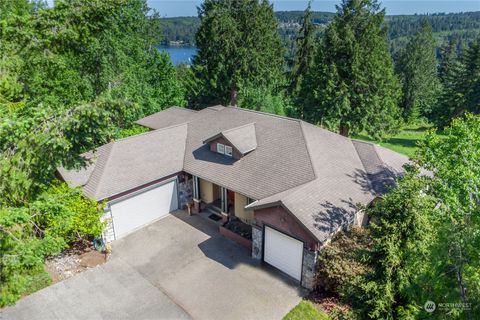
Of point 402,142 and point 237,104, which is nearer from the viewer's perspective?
point 237,104

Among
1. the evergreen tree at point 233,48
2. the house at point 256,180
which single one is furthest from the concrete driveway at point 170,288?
the evergreen tree at point 233,48

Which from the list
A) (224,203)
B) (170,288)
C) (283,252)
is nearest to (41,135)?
(170,288)

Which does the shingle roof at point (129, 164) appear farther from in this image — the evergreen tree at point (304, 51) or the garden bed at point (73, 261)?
the evergreen tree at point (304, 51)

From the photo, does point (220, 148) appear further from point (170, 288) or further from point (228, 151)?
point (170, 288)

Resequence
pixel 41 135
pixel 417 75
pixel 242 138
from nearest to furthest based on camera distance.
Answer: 1. pixel 41 135
2. pixel 242 138
3. pixel 417 75

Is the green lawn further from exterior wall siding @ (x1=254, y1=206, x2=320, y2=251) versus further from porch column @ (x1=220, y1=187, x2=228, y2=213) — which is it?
exterior wall siding @ (x1=254, y1=206, x2=320, y2=251)

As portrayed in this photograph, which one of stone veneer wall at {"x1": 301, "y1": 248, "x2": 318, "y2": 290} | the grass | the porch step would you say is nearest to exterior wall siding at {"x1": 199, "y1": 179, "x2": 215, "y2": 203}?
the porch step

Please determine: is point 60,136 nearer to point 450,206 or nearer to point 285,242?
point 285,242
